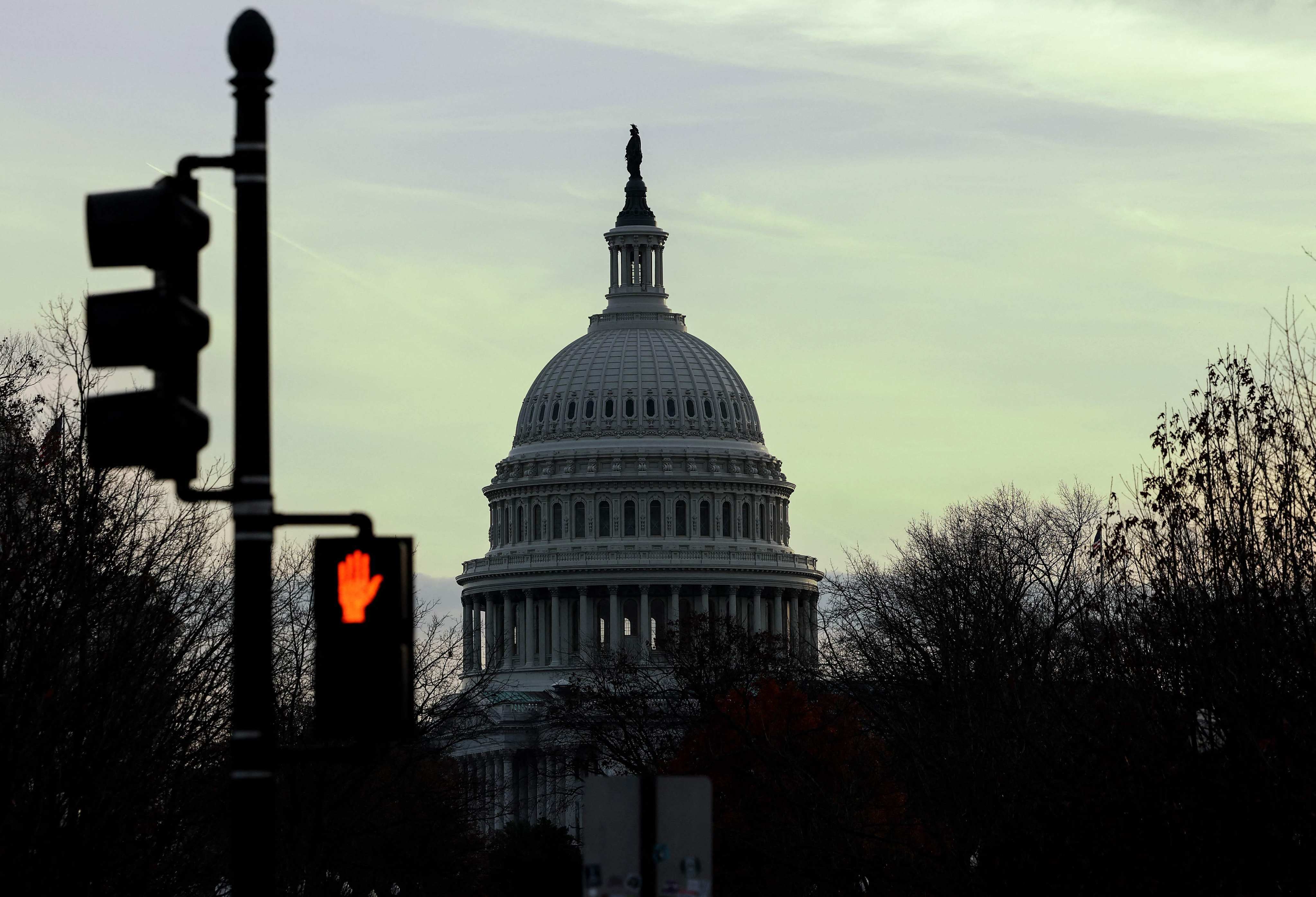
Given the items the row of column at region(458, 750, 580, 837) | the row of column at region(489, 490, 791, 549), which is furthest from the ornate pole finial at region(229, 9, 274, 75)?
the row of column at region(489, 490, 791, 549)

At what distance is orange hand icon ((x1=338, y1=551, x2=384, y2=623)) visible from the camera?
1097 cm

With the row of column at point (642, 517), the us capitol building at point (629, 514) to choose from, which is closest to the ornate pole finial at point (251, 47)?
the us capitol building at point (629, 514)

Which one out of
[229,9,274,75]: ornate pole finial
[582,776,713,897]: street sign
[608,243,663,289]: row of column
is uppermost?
[608,243,663,289]: row of column

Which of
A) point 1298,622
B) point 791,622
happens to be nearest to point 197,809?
point 1298,622

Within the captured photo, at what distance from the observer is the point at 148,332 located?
34.4ft

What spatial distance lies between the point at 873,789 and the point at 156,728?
33064 millimetres

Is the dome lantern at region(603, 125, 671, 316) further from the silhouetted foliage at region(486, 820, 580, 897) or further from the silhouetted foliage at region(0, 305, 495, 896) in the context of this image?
the silhouetted foliage at region(0, 305, 495, 896)

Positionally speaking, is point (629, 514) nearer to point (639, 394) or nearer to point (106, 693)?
point (639, 394)

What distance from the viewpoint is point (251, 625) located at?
1116 centimetres

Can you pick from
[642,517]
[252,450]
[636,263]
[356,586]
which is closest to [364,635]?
[356,586]

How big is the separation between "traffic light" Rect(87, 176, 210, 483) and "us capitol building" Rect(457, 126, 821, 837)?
155m

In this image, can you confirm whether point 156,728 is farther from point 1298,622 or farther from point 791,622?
point 791,622

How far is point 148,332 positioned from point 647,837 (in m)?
3.26

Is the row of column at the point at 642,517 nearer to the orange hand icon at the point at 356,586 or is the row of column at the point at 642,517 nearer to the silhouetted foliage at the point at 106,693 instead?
the silhouetted foliage at the point at 106,693
